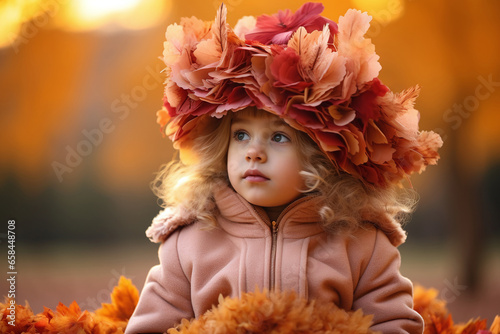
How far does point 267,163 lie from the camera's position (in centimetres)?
138

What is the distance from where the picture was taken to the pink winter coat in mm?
1384

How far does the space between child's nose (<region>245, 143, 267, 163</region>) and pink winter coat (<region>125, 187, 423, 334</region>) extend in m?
0.13

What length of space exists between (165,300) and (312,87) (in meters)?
0.66

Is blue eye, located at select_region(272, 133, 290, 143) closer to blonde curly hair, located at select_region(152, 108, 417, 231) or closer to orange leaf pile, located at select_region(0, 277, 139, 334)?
blonde curly hair, located at select_region(152, 108, 417, 231)

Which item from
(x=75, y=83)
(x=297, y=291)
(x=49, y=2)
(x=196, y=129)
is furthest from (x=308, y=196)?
(x=75, y=83)

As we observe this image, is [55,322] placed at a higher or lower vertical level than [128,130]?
lower

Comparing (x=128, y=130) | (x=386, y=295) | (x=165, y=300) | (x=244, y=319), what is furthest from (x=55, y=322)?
(x=128, y=130)

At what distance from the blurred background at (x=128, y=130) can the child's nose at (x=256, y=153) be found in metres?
1.63

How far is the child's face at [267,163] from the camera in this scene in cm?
138

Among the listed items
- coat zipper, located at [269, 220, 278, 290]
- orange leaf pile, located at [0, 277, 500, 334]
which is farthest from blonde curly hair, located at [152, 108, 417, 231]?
orange leaf pile, located at [0, 277, 500, 334]

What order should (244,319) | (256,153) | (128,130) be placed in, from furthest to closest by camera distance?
(128,130), (256,153), (244,319)

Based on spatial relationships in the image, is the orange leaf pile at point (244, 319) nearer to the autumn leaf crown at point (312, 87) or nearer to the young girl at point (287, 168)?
the young girl at point (287, 168)

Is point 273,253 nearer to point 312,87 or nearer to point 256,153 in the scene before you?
point 256,153

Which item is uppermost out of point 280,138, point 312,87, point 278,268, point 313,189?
point 312,87
